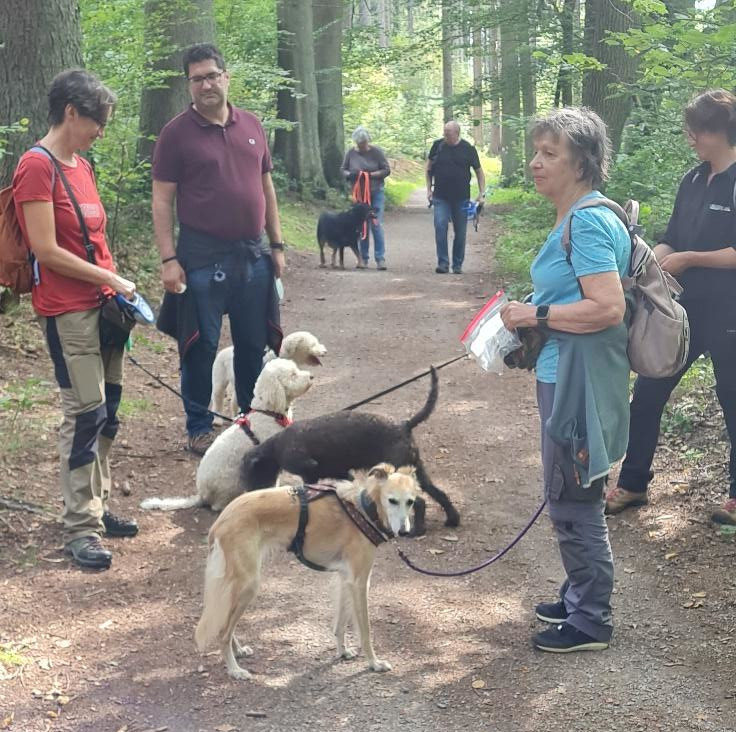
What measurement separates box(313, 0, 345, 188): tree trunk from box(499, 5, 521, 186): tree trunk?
418 centimetres

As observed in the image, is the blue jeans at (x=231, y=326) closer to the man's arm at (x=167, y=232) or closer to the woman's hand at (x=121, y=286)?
the man's arm at (x=167, y=232)

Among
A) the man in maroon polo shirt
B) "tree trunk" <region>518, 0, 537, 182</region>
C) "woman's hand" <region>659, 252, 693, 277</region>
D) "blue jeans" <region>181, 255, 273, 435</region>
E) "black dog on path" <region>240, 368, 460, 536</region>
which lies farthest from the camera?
"tree trunk" <region>518, 0, 537, 182</region>

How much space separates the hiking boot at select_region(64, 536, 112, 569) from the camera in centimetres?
492

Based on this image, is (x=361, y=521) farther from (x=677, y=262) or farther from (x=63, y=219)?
(x=677, y=262)

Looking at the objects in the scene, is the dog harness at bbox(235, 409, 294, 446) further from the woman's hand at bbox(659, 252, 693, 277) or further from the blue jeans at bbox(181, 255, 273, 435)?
the woman's hand at bbox(659, 252, 693, 277)

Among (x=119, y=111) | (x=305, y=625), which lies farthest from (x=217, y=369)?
(x=119, y=111)

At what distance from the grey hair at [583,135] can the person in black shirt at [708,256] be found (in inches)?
59.4

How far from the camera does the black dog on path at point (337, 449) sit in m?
5.50

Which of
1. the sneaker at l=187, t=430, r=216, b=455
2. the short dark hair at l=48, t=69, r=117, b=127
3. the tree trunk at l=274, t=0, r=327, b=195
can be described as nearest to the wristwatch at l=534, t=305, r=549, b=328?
the short dark hair at l=48, t=69, r=117, b=127

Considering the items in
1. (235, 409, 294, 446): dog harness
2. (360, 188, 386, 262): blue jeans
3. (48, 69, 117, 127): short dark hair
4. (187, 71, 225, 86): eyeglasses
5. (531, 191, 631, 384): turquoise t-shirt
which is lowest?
(235, 409, 294, 446): dog harness

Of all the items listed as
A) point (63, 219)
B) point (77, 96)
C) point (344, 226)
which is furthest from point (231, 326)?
point (344, 226)

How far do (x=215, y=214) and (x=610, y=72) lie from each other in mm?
8917

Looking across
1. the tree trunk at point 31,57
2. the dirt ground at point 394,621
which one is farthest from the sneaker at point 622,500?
the tree trunk at point 31,57

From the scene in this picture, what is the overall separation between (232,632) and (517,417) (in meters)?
4.44
